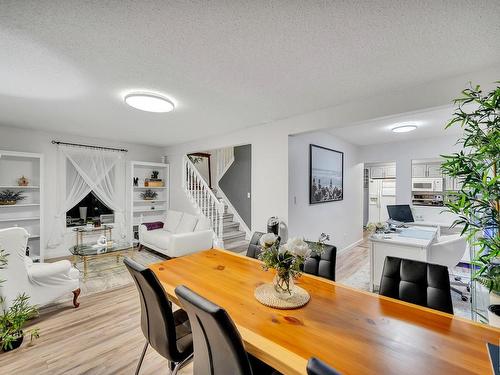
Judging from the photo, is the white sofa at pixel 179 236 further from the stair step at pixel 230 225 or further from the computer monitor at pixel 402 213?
the computer monitor at pixel 402 213

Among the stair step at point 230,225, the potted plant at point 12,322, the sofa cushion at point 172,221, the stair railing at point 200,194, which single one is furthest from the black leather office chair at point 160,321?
the stair step at point 230,225

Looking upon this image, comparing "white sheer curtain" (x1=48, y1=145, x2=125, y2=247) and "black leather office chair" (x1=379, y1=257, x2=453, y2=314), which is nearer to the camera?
"black leather office chair" (x1=379, y1=257, x2=453, y2=314)

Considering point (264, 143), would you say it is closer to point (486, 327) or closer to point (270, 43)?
point (270, 43)

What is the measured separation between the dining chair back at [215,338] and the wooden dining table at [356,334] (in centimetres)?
11

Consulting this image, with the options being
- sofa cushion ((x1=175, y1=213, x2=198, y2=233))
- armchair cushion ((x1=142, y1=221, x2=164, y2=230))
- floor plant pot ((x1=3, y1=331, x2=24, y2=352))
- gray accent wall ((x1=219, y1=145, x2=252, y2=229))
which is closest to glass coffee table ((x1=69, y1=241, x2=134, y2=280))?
sofa cushion ((x1=175, y1=213, x2=198, y2=233))

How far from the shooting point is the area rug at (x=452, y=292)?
9.18ft

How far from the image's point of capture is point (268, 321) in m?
1.23

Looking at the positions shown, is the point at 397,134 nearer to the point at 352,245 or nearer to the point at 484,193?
the point at 352,245

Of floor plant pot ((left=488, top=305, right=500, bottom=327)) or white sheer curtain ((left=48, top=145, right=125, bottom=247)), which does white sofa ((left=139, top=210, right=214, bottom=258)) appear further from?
floor plant pot ((left=488, top=305, right=500, bottom=327))

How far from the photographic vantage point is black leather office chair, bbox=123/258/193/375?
1.37 metres

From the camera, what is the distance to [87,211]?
5.19m

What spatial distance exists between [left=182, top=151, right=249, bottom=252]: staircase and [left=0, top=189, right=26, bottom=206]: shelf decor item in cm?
297

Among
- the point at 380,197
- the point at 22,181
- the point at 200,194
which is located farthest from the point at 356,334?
the point at 380,197

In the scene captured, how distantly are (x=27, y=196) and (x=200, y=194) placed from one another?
125 inches
